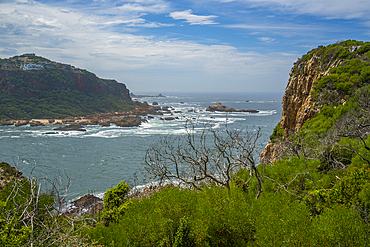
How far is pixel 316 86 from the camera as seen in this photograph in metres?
24.0

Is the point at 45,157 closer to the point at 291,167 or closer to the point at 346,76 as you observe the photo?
the point at 291,167

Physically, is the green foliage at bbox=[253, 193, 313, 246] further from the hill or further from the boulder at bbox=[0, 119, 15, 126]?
the hill

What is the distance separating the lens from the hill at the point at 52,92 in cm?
8681

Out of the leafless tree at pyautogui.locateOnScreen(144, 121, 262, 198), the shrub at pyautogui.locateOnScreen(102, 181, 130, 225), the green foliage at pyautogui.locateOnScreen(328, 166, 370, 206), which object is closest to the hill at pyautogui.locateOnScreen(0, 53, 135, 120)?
the shrub at pyautogui.locateOnScreen(102, 181, 130, 225)

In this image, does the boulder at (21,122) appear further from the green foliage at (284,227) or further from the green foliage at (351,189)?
the green foliage at (351,189)

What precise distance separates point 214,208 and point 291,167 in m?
5.34

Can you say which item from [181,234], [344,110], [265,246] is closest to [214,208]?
[181,234]

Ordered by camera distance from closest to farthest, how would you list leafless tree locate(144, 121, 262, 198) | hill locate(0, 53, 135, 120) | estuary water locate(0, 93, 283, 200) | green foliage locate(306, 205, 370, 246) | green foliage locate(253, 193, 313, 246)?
1. green foliage locate(306, 205, 370, 246)
2. green foliage locate(253, 193, 313, 246)
3. leafless tree locate(144, 121, 262, 198)
4. estuary water locate(0, 93, 283, 200)
5. hill locate(0, 53, 135, 120)

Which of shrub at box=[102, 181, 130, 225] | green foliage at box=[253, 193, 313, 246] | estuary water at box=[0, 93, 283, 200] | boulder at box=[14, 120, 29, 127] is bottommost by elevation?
estuary water at box=[0, 93, 283, 200]

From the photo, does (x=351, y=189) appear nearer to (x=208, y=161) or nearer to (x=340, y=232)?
(x=340, y=232)

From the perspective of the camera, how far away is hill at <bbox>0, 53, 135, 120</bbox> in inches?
3418

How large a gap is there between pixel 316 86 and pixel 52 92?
11089 cm

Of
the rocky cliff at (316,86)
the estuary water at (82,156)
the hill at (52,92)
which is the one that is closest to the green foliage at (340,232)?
the rocky cliff at (316,86)

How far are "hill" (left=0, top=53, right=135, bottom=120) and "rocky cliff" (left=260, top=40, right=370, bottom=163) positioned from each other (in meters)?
80.6
